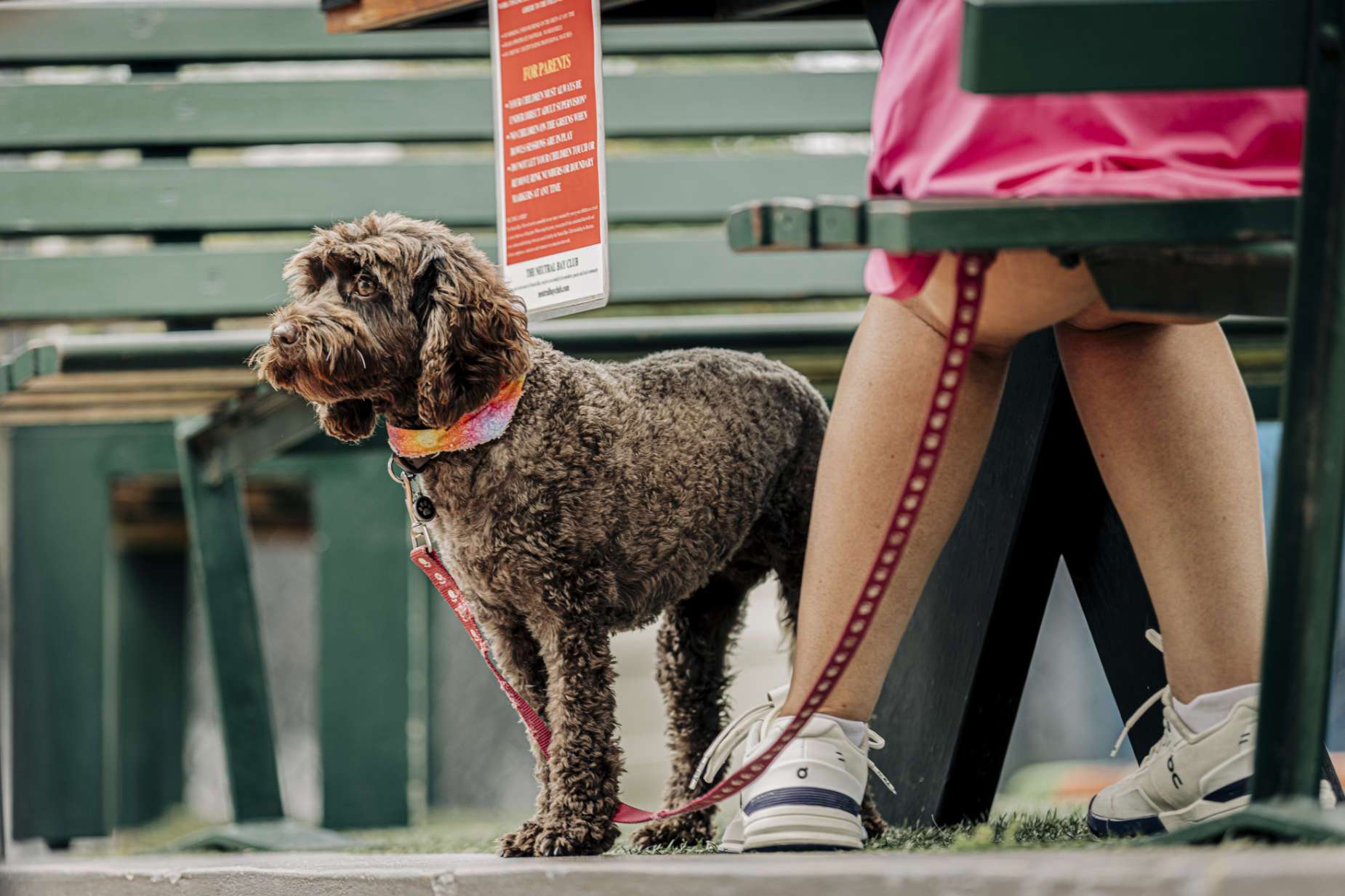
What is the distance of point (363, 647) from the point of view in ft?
23.0

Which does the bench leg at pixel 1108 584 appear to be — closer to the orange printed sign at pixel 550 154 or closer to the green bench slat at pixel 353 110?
Answer: the orange printed sign at pixel 550 154

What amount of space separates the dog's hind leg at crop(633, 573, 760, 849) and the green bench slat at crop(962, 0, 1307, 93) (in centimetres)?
136

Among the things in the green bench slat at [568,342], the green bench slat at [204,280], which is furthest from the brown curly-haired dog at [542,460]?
the green bench slat at [204,280]

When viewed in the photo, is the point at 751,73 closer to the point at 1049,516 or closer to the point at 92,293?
the point at 92,293

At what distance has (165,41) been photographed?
5148 millimetres

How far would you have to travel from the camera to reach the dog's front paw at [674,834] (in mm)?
2549

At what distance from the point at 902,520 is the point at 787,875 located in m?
0.50

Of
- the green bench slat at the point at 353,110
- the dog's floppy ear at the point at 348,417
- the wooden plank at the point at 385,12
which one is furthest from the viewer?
the green bench slat at the point at 353,110

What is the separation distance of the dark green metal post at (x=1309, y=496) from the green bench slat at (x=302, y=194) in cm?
357

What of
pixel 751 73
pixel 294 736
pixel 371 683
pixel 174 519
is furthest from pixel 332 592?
pixel 294 736

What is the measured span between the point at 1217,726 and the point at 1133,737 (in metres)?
0.45

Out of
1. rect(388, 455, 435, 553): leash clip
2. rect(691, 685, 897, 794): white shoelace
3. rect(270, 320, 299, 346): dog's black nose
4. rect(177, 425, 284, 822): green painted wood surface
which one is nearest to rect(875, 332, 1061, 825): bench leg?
rect(691, 685, 897, 794): white shoelace

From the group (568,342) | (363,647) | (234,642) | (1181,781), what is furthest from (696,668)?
(363,647)

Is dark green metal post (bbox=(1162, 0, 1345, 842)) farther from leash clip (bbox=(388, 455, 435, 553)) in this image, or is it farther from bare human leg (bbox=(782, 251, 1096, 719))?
leash clip (bbox=(388, 455, 435, 553))
